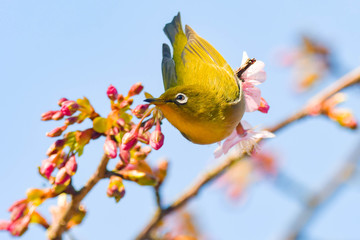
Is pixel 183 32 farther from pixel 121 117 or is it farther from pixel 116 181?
pixel 116 181

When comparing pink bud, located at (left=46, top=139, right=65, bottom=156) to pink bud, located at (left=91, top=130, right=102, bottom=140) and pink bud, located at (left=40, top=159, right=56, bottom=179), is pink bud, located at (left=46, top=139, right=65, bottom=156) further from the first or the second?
pink bud, located at (left=91, top=130, right=102, bottom=140)

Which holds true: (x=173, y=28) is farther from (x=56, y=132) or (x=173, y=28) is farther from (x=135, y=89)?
(x=56, y=132)

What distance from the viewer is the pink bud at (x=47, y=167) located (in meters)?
2.66

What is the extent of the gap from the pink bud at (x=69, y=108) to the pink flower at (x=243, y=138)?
36.0 inches

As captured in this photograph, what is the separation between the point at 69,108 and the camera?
8.66ft

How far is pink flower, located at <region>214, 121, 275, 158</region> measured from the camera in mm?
2875

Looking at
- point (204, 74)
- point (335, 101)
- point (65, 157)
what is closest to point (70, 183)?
point (65, 157)

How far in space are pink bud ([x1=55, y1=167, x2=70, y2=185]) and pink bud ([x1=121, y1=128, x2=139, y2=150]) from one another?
0.40m

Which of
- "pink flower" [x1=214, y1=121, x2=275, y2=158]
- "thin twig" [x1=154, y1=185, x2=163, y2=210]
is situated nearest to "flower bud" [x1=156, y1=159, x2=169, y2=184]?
"thin twig" [x1=154, y1=185, x2=163, y2=210]

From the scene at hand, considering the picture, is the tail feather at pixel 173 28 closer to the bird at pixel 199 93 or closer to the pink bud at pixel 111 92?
the bird at pixel 199 93

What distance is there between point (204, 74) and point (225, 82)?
179mm

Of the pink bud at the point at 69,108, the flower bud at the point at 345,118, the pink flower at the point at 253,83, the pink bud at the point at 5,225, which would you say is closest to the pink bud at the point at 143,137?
the pink bud at the point at 69,108

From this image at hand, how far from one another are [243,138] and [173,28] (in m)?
1.25

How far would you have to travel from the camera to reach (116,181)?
2633 millimetres
